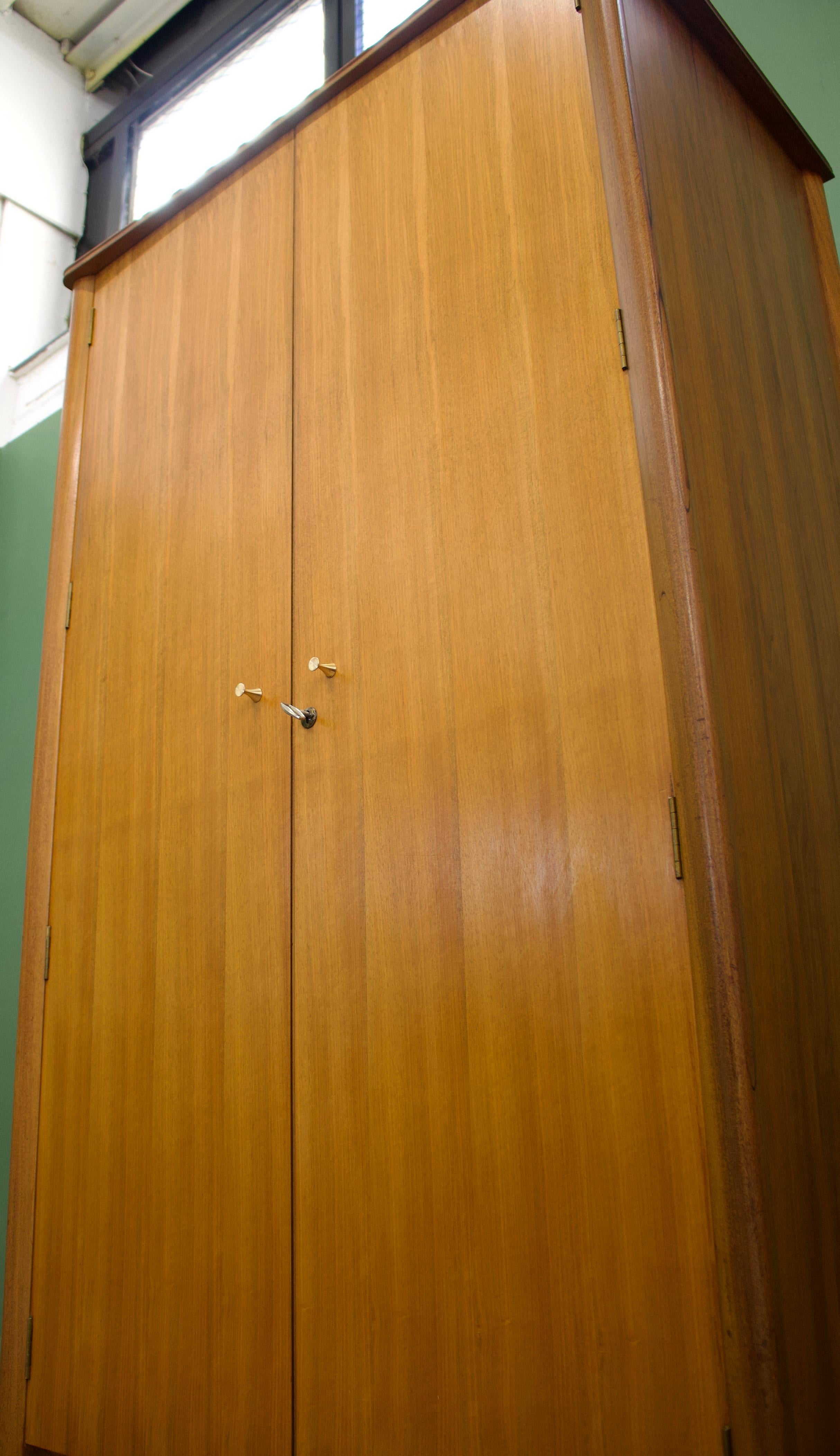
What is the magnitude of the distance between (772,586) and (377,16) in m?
1.93

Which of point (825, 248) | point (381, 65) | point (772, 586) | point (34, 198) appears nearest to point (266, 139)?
point (381, 65)

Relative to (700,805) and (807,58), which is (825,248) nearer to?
(807,58)

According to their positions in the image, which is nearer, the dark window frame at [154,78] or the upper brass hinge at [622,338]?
the upper brass hinge at [622,338]

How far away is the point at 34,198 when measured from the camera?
2670 mm

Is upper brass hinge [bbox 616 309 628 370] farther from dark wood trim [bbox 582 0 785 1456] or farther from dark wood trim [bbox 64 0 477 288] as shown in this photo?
dark wood trim [bbox 64 0 477 288]

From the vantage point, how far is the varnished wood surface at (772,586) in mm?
853

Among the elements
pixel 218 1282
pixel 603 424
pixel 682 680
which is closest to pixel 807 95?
pixel 603 424

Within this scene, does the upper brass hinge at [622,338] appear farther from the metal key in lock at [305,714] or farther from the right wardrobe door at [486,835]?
the metal key in lock at [305,714]

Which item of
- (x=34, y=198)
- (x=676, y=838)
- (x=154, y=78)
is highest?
(x=154, y=78)

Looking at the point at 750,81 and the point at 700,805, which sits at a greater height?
the point at 750,81

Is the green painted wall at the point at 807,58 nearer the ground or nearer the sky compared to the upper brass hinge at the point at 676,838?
nearer the sky

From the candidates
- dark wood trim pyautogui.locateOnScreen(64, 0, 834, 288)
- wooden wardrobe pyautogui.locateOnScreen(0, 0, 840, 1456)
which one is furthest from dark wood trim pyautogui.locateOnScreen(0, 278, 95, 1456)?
dark wood trim pyautogui.locateOnScreen(64, 0, 834, 288)

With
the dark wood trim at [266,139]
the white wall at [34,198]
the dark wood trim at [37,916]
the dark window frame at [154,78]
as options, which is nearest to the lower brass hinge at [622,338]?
the dark wood trim at [266,139]

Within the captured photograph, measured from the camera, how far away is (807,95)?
158 cm
